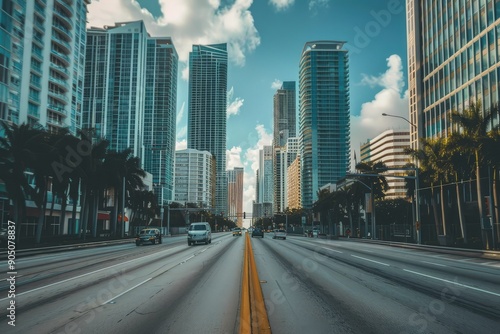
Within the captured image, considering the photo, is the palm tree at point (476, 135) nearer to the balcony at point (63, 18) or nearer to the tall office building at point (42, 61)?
the tall office building at point (42, 61)

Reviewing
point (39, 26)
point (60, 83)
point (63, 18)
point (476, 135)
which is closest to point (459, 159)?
point (476, 135)

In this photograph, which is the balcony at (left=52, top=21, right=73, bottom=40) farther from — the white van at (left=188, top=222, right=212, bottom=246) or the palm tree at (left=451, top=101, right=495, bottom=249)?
the palm tree at (left=451, top=101, right=495, bottom=249)

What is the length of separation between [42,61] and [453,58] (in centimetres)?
6877

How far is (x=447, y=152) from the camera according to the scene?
39.6 meters

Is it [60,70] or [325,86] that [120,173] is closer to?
[60,70]

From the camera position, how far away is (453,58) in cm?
6109

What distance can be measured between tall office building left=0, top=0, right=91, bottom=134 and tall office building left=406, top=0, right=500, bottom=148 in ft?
196

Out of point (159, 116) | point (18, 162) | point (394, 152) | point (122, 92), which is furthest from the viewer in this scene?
point (159, 116)

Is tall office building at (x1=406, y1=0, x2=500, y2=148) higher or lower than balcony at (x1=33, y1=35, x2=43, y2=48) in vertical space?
lower

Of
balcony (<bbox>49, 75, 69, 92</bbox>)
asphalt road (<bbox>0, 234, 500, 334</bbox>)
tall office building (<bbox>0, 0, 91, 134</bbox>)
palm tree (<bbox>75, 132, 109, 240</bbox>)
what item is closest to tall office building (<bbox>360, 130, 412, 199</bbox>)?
tall office building (<bbox>0, 0, 91, 134</bbox>)

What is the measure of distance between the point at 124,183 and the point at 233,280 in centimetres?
5168

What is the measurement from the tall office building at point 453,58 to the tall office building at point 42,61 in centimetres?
5986

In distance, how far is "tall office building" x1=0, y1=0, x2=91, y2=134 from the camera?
187ft

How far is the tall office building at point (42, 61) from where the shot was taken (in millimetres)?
57000
